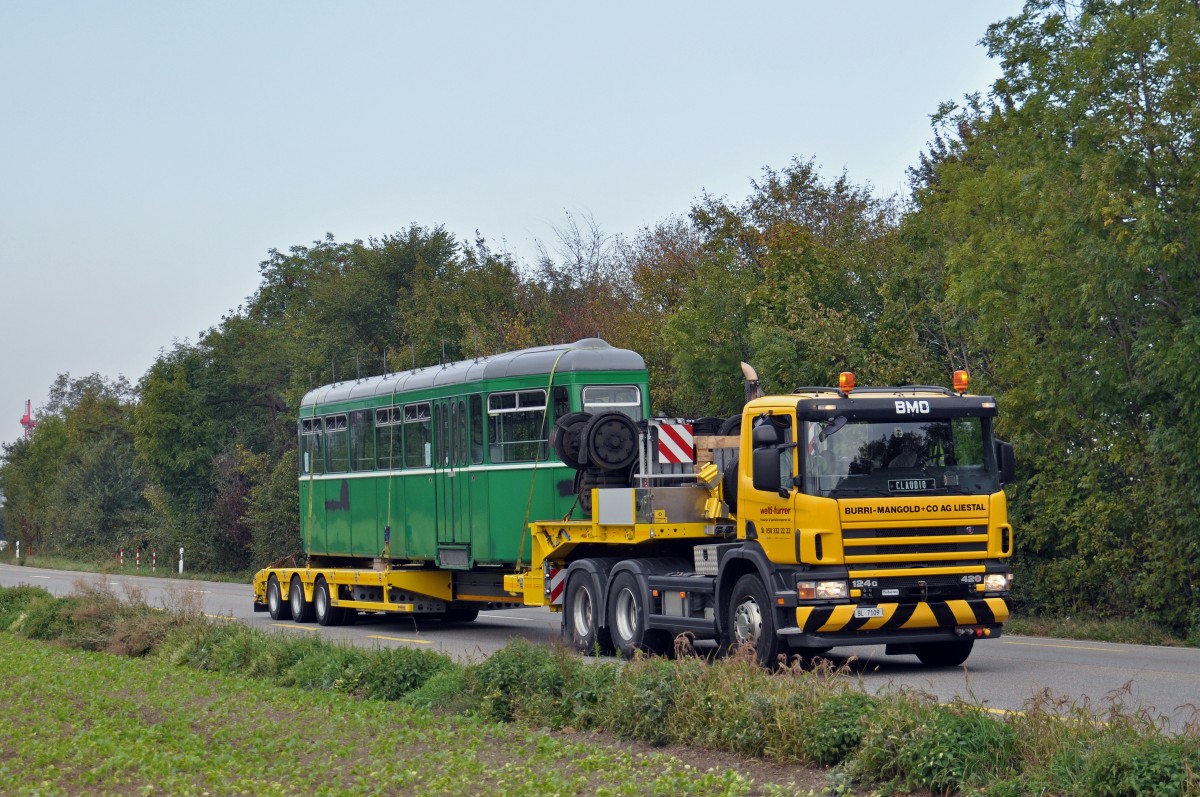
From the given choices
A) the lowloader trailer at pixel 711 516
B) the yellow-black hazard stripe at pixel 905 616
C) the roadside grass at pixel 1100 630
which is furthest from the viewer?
the roadside grass at pixel 1100 630

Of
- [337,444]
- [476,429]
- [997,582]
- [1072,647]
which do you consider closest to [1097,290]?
[1072,647]

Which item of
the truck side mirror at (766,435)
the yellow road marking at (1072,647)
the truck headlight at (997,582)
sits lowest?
the yellow road marking at (1072,647)

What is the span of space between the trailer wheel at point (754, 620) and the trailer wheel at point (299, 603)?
41.2 feet

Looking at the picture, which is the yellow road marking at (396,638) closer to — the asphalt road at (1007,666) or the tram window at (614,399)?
the asphalt road at (1007,666)

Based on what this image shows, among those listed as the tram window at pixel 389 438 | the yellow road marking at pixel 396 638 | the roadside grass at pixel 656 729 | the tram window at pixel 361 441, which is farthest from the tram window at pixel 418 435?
the roadside grass at pixel 656 729

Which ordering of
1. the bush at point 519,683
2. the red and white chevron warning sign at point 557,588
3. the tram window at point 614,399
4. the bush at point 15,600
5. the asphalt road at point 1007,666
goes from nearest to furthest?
the bush at point 519,683 → the asphalt road at point 1007,666 → the red and white chevron warning sign at point 557,588 → the tram window at point 614,399 → the bush at point 15,600

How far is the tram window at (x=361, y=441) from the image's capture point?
23.8m

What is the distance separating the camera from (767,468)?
1394cm

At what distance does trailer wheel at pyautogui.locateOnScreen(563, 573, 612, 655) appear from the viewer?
670 inches

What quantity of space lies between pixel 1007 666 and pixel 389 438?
10.9 metres

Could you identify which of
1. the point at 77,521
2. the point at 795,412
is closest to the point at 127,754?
the point at 795,412

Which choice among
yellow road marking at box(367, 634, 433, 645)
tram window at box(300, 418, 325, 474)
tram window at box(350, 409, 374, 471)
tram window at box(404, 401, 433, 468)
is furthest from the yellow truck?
tram window at box(300, 418, 325, 474)

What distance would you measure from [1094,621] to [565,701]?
12.9 m

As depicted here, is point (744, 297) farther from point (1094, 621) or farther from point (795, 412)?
point (795, 412)
